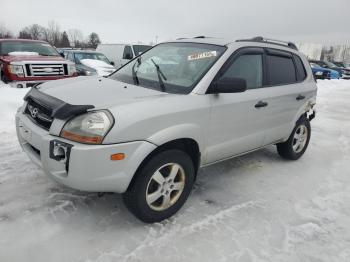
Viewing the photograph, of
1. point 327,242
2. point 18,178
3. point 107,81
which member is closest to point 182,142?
point 107,81

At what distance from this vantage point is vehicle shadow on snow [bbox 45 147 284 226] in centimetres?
303

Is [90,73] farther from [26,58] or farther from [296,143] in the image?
[296,143]

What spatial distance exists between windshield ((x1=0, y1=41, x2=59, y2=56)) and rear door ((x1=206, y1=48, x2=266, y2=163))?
300 inches

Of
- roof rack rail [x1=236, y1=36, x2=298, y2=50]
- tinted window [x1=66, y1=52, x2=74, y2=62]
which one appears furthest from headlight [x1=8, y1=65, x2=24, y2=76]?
roof rack rail [x1=236, y1=36, x2=298, y2=50]

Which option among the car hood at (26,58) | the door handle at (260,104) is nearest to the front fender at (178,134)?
the door handle at (260,104)

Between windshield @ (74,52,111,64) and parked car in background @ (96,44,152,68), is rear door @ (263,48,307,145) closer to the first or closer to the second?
windshield @ (74,52,111,64)

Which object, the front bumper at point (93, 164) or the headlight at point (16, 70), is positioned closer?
the front bumper at point (93, 164)

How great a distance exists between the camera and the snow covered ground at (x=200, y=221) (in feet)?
8.61

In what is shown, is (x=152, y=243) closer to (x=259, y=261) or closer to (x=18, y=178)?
(x=259, y=261)

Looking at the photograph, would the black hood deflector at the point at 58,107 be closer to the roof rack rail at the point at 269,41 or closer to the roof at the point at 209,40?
the roof at the point at 209,40

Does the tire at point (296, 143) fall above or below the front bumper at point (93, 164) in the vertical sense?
below

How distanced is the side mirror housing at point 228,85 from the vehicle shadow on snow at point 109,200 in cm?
125

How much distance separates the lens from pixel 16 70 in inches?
324

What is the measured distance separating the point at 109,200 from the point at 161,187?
721 millimetres
